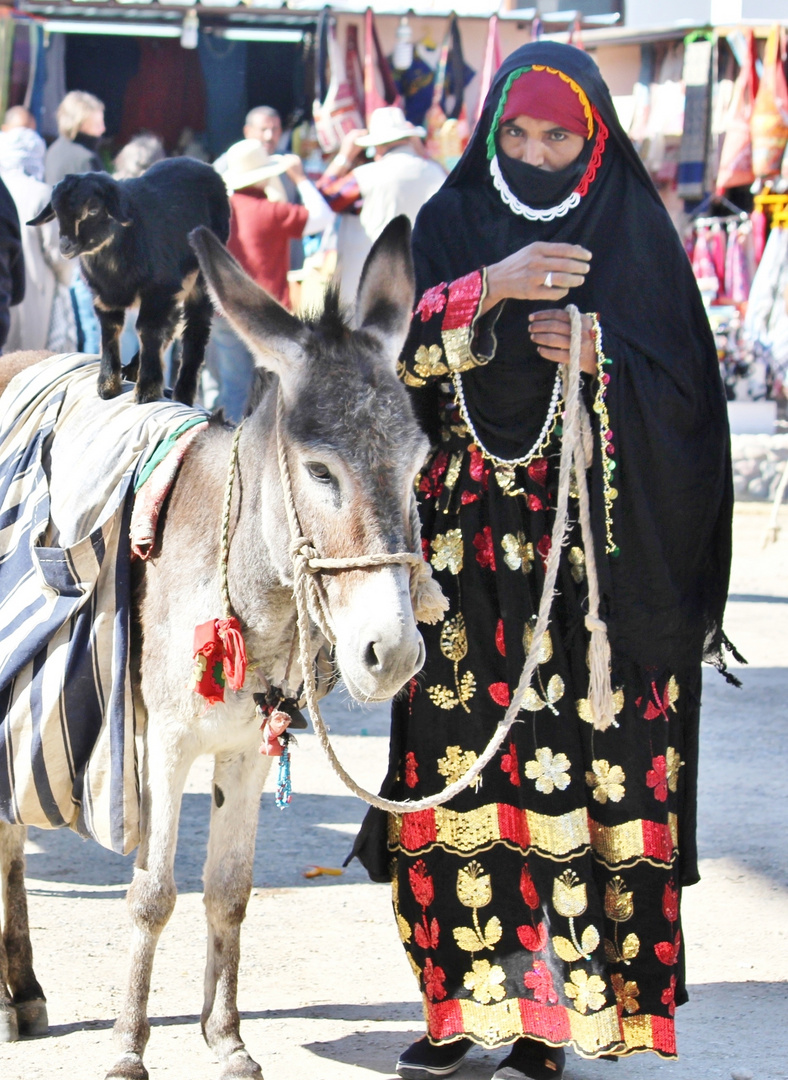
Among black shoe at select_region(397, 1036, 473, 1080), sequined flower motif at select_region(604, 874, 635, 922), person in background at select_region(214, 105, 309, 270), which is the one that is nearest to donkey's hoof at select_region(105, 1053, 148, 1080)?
black shoe at select_region(397, 1036, 473, 1080)

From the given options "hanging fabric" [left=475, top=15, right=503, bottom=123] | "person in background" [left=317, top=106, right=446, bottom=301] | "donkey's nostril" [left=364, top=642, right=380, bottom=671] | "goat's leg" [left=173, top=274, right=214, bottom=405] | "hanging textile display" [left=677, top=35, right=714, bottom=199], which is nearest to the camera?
"donkey's nostril" [left=364, top=642, right=380, bottom=671]

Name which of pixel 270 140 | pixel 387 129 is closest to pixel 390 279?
pixel 387 129

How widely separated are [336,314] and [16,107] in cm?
824

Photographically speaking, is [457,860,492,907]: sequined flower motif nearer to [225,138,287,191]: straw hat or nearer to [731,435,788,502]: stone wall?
[225,138,287,191]: straw hat

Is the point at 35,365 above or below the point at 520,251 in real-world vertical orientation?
below

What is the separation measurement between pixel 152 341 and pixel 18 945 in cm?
156

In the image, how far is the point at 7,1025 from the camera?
321 centimetres

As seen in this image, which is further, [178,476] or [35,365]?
[35,365]

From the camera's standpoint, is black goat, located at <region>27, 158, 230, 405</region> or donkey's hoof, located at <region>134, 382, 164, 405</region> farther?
donkey's hoof, located at <region>134, 382, 164, 405</region>

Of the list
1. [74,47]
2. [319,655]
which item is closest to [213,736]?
[319,655]

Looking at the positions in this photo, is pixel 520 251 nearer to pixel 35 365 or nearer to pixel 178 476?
pixel 178 476

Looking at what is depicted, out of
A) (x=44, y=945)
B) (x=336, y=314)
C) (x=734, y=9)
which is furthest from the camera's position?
(x=734, y=9)

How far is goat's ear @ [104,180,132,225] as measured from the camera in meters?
3.11

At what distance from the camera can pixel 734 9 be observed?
12.6 meters
